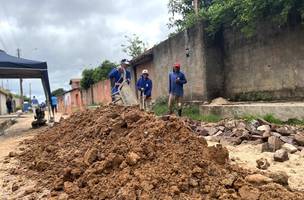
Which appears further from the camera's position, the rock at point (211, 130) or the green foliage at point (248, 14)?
the green foliage at point (248, 14)

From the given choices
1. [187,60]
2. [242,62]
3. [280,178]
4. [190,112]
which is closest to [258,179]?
[280,178]

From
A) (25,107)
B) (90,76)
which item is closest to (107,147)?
(90,76)

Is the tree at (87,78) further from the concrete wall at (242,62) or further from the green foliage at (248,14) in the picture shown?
the green foliage at (248,14)

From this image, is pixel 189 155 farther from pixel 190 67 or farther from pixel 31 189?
pixel 190 67

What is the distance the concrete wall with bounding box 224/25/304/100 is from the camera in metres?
9.50

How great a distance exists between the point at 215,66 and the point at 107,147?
7.35 m

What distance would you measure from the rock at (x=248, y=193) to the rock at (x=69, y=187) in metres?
1.96

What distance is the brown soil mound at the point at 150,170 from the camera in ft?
13.3

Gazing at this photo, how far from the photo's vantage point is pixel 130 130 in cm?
621

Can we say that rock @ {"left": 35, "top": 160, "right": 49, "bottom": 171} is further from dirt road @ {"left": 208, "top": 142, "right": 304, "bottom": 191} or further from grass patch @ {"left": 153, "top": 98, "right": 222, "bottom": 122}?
grass patch @ {"left": 153, "top": 98, "right": 222, "bottom": 122}

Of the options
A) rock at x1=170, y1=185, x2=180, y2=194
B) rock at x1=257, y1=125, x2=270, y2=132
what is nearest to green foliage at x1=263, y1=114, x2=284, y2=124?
rock at x1=257, y1=125, x2=270, y2=132

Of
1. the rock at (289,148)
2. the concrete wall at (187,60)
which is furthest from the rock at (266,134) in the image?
the concrete wall at (187,60)

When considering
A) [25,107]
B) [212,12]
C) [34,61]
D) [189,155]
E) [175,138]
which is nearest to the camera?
[189,155]

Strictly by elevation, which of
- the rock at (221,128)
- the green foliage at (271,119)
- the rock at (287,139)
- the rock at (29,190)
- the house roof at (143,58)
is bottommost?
the rock at (29,190)
